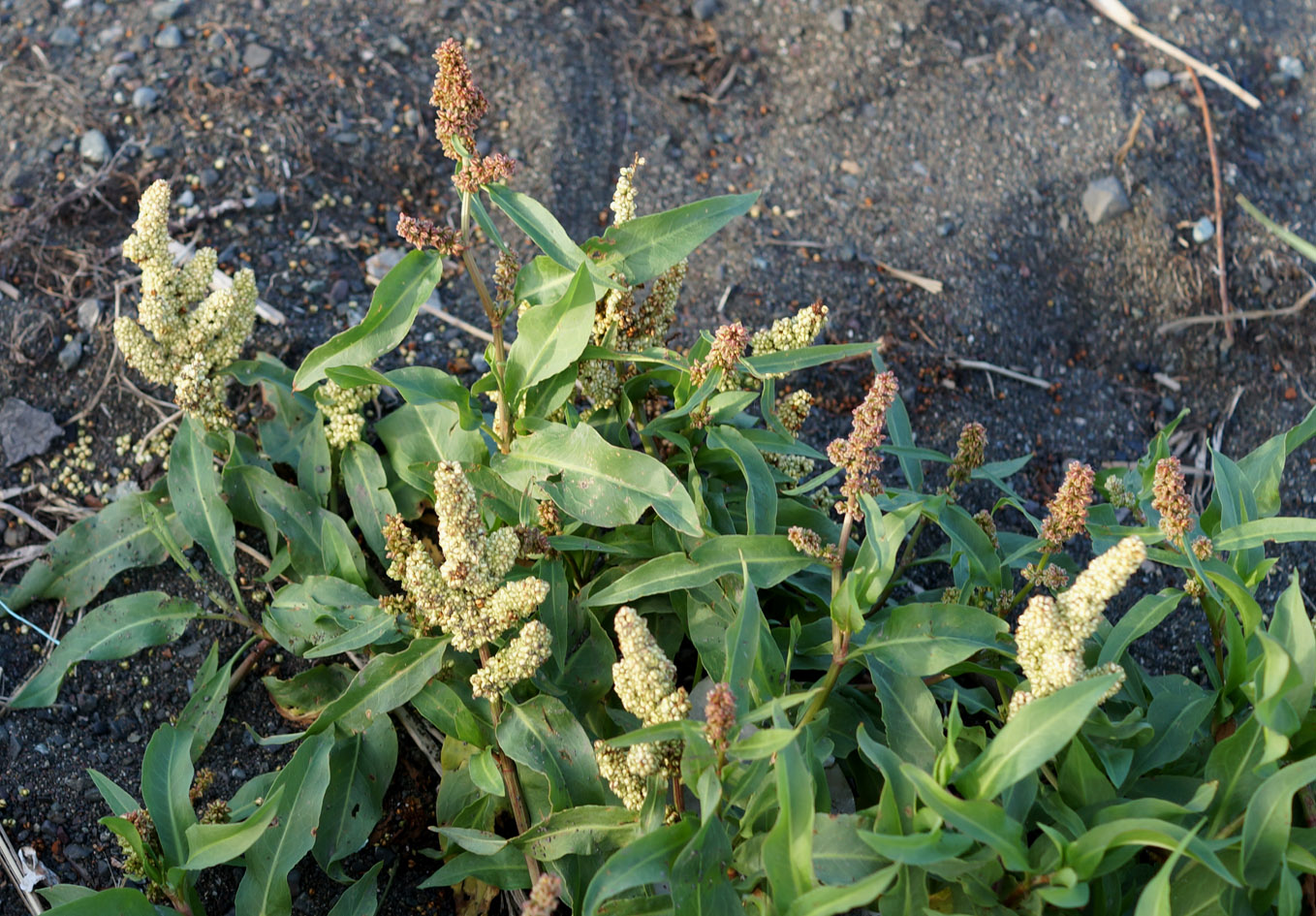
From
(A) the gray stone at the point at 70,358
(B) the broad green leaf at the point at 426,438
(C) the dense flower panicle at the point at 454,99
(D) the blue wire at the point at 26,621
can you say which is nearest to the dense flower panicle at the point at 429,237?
(C) the dense flower panicle at the point at 454,99

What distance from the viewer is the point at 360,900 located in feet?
8.13

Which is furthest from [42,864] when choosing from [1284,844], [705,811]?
[1284,844]

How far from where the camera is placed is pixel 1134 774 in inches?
91.4

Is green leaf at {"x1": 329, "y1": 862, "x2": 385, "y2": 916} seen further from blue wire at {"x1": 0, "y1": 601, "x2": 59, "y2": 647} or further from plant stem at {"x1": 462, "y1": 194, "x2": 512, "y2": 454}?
blue wire at {"x1": 0, "y1": 601, "x2": 59, "y2": 647}

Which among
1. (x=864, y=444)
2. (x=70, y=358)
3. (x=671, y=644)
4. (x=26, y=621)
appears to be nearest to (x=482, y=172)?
(x=864, y=444)

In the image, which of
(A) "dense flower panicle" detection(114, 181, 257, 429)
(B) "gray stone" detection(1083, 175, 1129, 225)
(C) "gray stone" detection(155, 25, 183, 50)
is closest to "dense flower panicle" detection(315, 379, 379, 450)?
(A) "dense flower panicle" detection(114, 181, 257, 429)

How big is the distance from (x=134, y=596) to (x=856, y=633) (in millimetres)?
1972

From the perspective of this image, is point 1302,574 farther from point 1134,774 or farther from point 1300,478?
point 1134,774

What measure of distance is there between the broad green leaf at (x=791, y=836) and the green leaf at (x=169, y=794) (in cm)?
133

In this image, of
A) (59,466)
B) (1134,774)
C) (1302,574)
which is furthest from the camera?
(1302,574)

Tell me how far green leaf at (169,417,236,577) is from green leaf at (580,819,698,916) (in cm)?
152

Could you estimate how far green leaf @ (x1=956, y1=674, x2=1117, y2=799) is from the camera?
1847mm

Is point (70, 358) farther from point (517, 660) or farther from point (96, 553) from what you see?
point (517, 660)

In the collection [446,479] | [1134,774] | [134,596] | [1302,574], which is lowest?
[1302,574]
